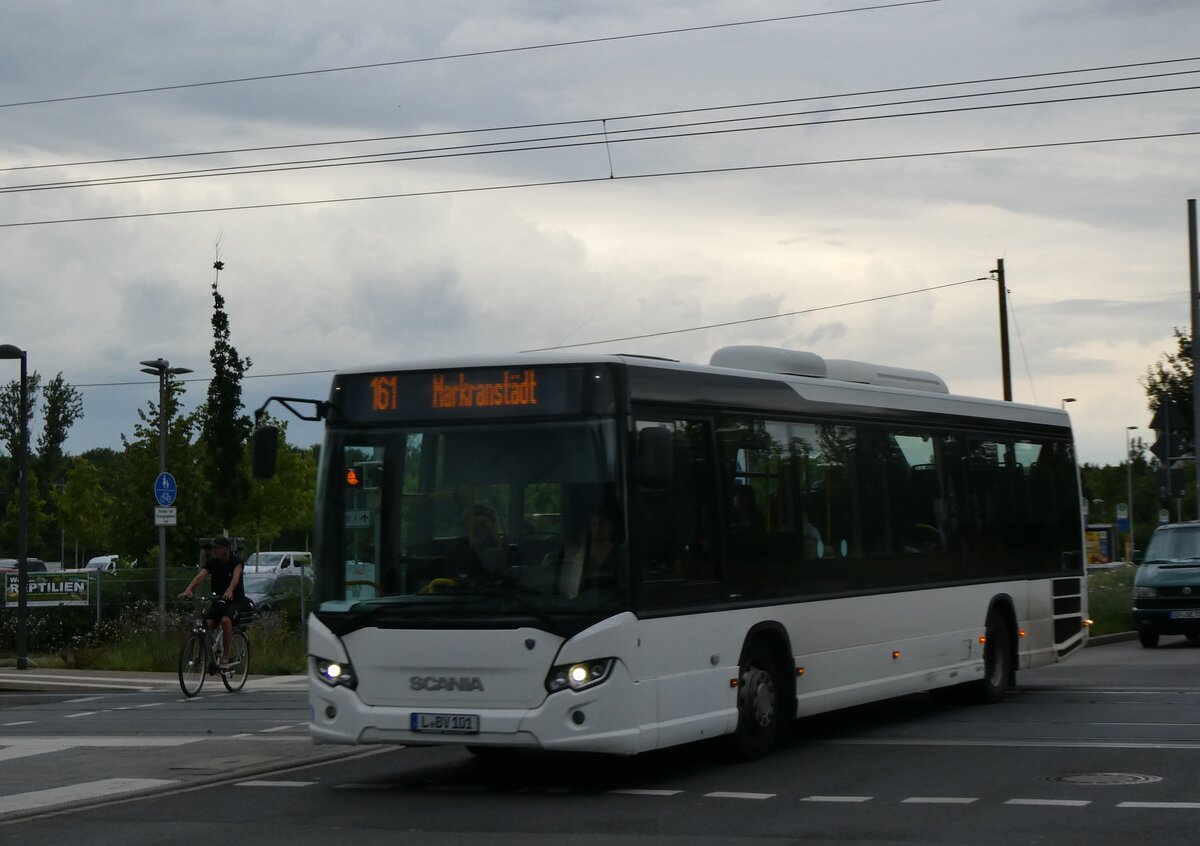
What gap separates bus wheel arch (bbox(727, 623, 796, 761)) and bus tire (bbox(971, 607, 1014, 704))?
4.18 m

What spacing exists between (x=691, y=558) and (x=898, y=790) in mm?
2015

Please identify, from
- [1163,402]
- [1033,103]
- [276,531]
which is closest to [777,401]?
[1033,103]

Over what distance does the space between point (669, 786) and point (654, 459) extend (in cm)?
219

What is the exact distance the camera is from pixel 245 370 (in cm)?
5075

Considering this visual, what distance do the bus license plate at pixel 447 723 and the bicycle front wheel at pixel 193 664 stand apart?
9966 mm

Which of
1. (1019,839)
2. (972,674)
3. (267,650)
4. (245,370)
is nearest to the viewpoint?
(1019,839)

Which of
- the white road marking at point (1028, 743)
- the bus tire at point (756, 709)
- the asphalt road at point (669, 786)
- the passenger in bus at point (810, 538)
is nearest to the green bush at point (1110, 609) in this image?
the asphalt road at point (669, 786)

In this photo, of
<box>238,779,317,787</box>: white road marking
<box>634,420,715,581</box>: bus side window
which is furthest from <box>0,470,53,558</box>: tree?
<box>634,420,715,581</box>: bus side window

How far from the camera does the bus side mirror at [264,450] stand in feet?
38.0

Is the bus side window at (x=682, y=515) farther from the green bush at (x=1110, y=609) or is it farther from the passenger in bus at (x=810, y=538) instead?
the green bush at (x=1110, y=609)

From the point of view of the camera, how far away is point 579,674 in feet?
35.7

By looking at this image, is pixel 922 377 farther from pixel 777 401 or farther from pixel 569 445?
pixel 569 445

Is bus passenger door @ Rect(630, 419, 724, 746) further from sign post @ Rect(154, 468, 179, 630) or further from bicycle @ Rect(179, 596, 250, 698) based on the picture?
sign post @ Rect(154, 468, 179, 630)

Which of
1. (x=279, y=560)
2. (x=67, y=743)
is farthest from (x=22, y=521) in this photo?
(x=279, y=560)
